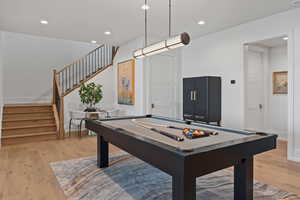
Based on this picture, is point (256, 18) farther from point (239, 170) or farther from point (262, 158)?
point (239, 170)

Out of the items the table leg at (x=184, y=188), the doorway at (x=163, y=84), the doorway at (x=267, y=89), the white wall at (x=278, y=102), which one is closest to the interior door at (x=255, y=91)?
the doorway at (x=267, y=89)

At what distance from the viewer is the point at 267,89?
17.8ft

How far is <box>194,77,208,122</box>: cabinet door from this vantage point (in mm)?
4625

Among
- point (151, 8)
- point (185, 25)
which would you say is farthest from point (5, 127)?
point (185, 25)

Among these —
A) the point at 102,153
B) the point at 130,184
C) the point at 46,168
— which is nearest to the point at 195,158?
the point at 130,184

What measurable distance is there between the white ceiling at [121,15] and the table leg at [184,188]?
2.97 meters

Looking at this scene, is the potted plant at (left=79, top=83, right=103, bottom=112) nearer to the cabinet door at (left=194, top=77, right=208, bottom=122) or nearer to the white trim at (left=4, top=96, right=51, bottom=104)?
the white trim at (left=4, top=96, right=51, bottom=104)

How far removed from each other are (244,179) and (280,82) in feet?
14.2

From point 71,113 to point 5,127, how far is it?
1.62 metres

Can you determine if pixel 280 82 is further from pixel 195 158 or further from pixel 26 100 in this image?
pixel 26 100

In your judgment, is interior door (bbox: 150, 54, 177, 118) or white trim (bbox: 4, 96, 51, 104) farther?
white trim (bbox: 4, 96, 51, 104)

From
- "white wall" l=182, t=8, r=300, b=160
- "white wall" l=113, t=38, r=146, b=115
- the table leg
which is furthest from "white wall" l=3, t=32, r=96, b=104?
the table leg

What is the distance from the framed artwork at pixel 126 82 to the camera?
→ 5.77 m

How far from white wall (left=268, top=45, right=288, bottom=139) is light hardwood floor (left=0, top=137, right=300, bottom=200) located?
65 centimetres
